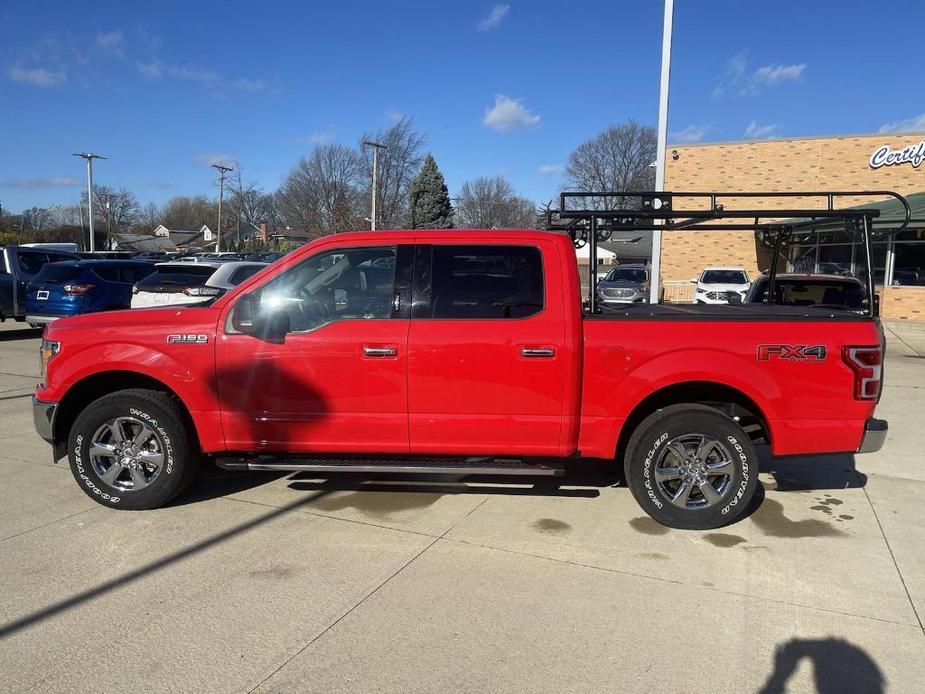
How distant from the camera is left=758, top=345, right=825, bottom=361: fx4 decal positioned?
13.5 feet

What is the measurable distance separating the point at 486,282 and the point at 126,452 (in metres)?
2.75

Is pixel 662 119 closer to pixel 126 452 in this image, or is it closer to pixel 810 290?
pixel 810 290

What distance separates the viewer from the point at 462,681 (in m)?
2.78

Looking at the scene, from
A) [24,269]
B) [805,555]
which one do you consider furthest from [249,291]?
[24,269]

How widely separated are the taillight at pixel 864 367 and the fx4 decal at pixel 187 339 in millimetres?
4115

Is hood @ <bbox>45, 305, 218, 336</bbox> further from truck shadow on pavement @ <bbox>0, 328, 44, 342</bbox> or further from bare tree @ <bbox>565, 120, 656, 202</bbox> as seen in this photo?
bare tree @ <bbox>565, 120, 656, 202</bbox>

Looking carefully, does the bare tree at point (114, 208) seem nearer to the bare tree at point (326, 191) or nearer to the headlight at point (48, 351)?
the bare tree at point (326, 191)

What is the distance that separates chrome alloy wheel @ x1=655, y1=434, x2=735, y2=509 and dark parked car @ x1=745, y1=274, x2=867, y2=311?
6.18m

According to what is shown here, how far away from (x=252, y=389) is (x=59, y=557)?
4.78 ft

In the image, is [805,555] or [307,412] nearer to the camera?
[805,555]

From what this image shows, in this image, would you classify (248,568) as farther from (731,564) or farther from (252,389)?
(731,564)

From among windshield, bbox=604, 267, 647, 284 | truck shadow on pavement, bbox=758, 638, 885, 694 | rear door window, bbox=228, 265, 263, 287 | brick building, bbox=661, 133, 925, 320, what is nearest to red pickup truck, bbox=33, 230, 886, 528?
truck shadow on pavement, bbox=758, 638, 885, 694

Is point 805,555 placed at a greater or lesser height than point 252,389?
lesser


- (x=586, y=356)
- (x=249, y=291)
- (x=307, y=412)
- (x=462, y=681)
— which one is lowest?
(x=462, y=681)
